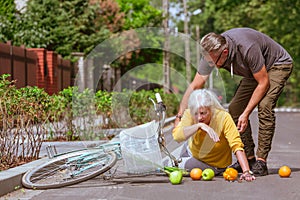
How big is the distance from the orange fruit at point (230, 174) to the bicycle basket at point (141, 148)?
742mm

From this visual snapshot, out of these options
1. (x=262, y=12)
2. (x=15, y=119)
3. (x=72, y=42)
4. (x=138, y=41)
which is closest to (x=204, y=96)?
(x=15, y=119)

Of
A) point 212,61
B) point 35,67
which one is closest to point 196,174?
point 212,61

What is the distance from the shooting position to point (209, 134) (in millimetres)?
8016

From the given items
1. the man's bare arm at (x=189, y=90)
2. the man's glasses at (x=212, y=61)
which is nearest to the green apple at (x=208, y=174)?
the man's bare arm at (x=189, y=90)

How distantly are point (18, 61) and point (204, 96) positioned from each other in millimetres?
14148

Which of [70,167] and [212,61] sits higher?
[212,61]

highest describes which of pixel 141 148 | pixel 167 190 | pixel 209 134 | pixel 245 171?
pixel 209 134

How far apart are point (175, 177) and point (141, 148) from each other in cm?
54

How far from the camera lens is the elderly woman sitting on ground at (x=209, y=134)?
820 cm

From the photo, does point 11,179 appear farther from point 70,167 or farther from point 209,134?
point 209,134

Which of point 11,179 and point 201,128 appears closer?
point 11,179

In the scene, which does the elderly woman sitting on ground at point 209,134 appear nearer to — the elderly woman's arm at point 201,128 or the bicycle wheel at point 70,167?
the elderly woman's arm at point 201,128

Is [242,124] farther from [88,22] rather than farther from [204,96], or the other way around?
[88,22]

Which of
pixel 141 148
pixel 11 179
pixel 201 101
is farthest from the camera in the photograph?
pixel 141 148
